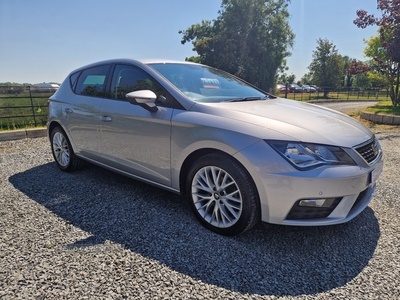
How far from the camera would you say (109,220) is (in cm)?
281

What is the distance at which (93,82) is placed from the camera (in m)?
3.71

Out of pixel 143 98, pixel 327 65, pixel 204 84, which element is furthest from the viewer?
pixel 327 65

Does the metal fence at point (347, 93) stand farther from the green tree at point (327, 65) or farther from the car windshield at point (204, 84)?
the car windshield at point (204, 84)

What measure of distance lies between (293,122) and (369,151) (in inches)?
28.6

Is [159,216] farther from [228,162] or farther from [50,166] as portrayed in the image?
[50,166]

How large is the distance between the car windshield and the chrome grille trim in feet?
3.98

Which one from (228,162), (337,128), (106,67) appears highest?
(106,67)

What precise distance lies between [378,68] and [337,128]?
1351 centimetres

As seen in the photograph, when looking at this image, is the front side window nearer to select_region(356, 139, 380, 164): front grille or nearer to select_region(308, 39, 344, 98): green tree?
select_region(356, 139, 380, 164): front grille

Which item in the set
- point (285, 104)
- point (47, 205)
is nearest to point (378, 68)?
point (285, 104)

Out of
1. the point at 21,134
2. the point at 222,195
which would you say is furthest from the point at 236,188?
the point at 21,134

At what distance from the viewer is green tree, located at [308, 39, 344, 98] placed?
33156mm

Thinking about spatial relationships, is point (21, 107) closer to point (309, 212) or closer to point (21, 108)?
point (21, 108)

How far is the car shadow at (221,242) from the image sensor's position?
2020 mm
